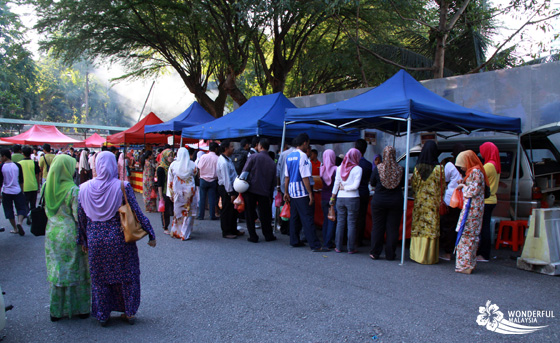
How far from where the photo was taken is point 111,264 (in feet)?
11.2

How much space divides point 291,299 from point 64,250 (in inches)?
89.8

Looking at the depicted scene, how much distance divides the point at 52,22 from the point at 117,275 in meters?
13.7

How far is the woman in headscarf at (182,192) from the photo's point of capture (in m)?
7.02

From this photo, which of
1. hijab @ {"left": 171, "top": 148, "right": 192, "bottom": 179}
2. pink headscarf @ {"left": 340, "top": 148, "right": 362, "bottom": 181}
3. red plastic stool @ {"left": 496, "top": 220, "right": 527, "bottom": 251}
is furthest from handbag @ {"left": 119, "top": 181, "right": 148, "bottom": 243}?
red plastic stool @ {"left": 496, "top": 220, "right": 527, "bottom": 251}

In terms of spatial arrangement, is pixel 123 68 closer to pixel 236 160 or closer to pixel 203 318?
pixel 236 160

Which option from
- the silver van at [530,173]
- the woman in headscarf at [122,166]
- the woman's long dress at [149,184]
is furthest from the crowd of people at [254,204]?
the woman in headscarf at [122,166]

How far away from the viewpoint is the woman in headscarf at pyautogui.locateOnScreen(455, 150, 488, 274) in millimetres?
5152

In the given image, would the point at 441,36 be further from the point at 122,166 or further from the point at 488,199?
the point at 122,166

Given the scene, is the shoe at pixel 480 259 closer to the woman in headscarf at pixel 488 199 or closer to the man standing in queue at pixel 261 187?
the woman in headscarf at pixel 488 199

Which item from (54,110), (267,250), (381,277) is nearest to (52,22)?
(267,250)

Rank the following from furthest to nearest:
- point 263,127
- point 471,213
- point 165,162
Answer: point 263,127 < point 165,162 < point 471,213

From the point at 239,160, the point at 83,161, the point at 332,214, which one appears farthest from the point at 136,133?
the point at 332,214

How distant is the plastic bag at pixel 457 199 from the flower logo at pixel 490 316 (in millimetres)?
1495

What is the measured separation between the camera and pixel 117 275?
11.3ft
